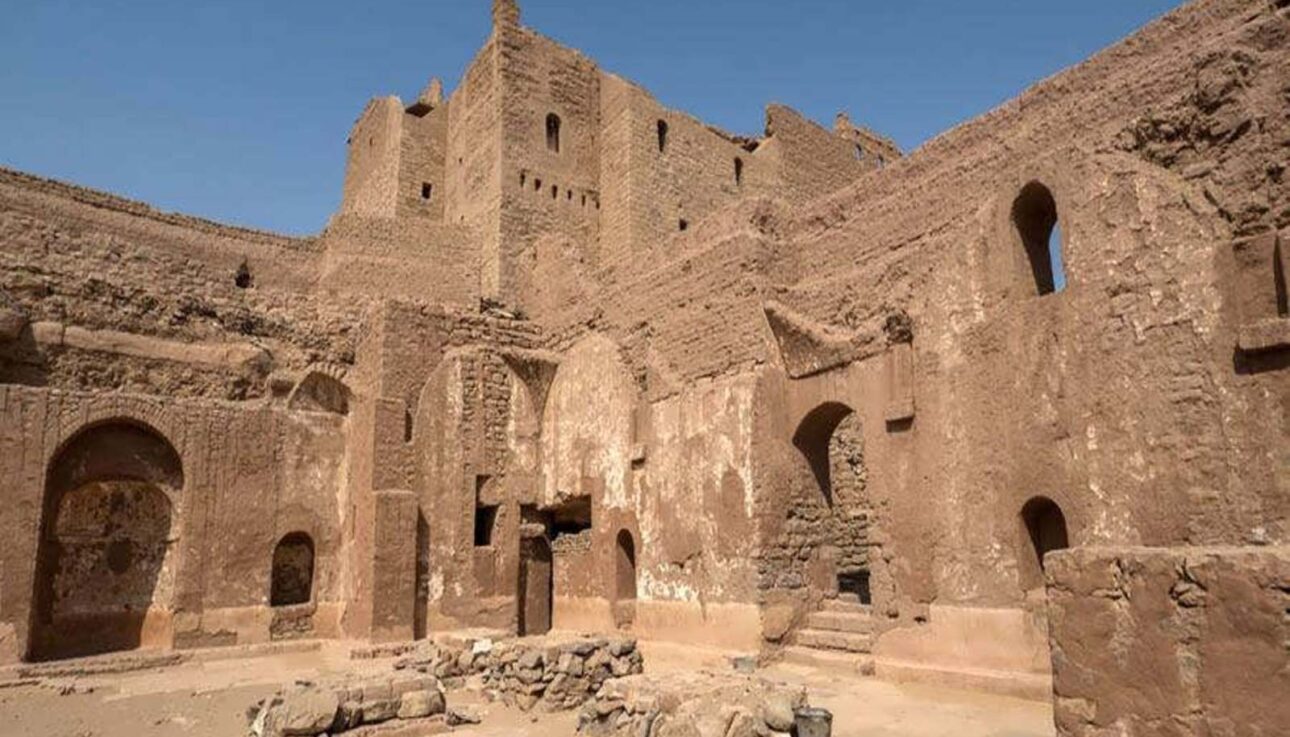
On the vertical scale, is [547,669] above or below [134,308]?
below

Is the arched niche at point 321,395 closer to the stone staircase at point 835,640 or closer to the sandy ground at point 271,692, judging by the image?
the sandy ground at point 271,692

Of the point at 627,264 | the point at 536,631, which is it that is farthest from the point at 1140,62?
the point at 536,631

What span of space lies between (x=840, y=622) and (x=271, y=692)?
19.8 feet

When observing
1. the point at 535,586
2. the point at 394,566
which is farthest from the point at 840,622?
the point at 394,566

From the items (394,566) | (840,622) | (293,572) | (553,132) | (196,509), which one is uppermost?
(553,132)

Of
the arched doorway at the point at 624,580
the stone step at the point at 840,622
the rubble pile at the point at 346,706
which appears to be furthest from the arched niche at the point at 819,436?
the rubble pile at the point at 346,706

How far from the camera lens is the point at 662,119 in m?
24.2

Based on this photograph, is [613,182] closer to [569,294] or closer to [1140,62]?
[569,294]

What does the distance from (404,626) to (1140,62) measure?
428 inches

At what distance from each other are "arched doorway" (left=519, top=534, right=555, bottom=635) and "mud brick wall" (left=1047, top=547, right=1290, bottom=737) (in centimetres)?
1068

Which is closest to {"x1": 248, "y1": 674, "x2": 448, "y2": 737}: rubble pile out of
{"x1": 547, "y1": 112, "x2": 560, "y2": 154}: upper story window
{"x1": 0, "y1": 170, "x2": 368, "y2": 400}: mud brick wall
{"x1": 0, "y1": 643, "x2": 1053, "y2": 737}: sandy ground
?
{"x1": 0, "y1": 643, "x2": 1053, "y2": 737}: sandy ground

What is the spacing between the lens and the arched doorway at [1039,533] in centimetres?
795

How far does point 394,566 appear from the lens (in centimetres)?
1263

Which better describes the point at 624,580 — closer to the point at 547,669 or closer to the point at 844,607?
the point at 844,607
